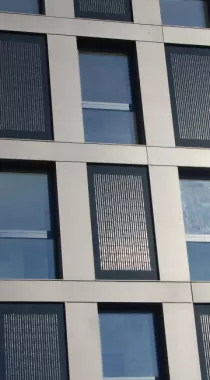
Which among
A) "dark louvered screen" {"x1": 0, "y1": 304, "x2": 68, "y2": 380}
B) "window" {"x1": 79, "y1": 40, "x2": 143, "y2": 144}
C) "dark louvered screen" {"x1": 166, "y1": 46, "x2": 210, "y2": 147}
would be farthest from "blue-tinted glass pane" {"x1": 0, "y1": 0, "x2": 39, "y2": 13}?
"dark louvered screen" {"x1": 0, "y1": 304, "x2": 68, "y2": 380}

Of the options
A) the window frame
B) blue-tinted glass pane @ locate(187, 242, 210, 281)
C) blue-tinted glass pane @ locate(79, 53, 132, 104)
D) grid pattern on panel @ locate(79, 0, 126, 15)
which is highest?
grid pattern on panel @ locate(79, 0, 126, 15)

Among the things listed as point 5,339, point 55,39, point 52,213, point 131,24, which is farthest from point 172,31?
point 5,339

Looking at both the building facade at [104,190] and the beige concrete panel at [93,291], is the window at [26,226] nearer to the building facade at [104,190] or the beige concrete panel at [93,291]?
the building facade at [104,190]

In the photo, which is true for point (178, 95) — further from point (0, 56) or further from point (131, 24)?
point (0, 56)

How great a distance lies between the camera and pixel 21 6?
68.4ft

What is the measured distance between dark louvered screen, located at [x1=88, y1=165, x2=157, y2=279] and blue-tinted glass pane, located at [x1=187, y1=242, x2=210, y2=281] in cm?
77

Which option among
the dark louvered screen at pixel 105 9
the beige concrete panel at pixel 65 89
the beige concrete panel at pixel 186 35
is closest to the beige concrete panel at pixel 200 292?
the beige concrete panel at pixel 65 89

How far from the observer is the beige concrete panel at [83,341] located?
17.4 meters

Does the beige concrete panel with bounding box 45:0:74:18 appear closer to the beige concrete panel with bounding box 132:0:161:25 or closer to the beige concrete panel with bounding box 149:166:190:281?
the beige concrete panel with bounding box 132:0:161:25

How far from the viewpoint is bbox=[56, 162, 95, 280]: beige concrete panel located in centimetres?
1822

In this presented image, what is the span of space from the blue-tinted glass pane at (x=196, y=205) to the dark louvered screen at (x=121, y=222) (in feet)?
2.77

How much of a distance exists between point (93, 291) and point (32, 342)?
141 centimetres

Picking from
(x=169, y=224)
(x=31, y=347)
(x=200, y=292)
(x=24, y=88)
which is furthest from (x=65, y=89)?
(x=31, y=347)

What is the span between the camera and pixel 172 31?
2098cm
